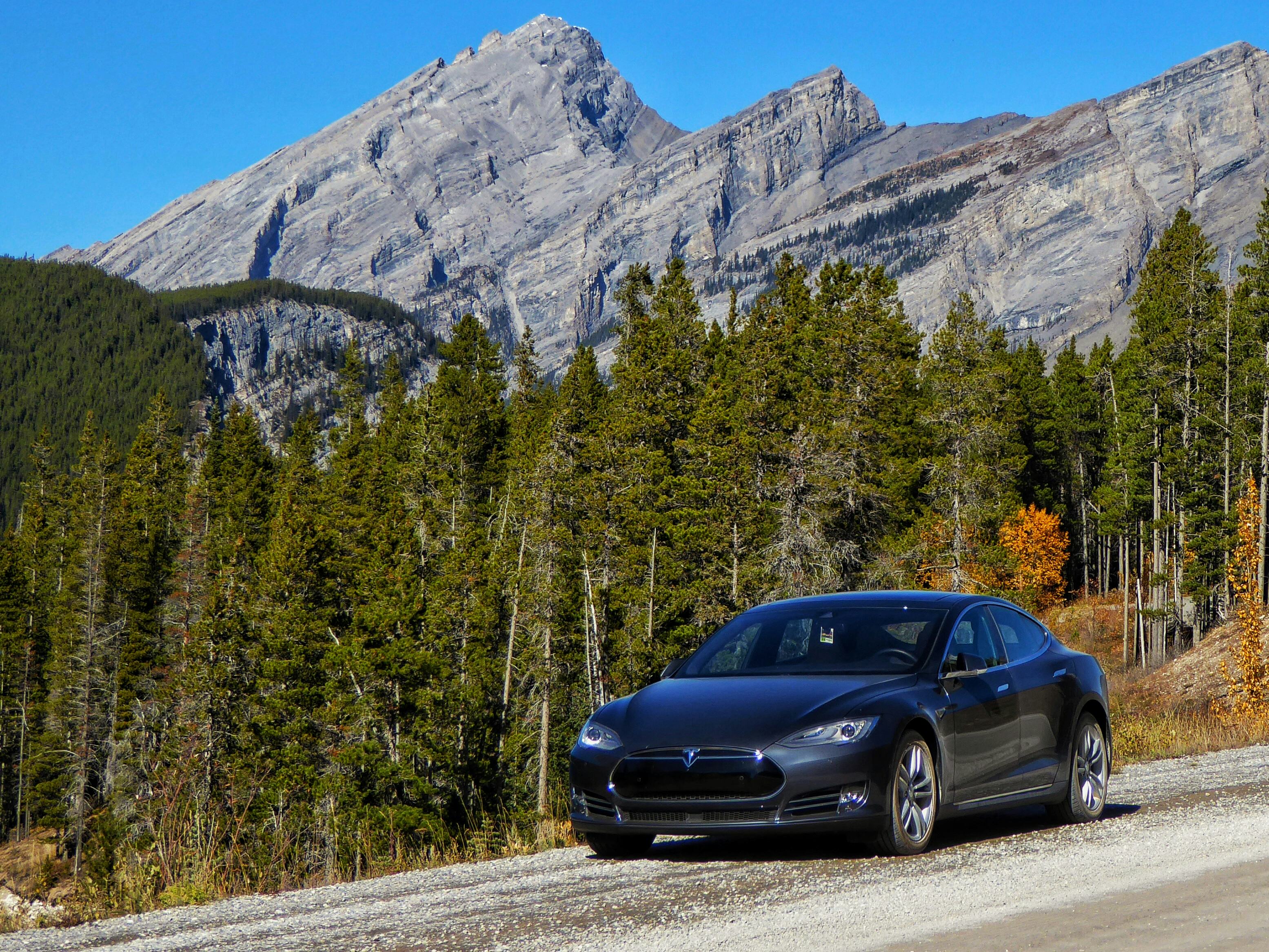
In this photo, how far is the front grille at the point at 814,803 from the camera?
708 cm

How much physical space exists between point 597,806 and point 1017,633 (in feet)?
11.4

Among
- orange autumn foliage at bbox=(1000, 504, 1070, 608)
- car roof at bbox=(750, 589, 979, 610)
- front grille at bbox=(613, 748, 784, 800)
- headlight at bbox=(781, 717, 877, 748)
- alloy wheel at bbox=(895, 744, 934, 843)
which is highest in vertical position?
orange autumn foliage at bbox=(1000, 504, 1070, 608)

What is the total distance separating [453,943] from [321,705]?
1443 inches

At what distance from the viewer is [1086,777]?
9.09m

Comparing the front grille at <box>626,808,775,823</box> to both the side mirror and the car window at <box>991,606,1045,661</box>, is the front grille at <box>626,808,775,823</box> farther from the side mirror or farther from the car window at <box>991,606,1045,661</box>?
the car window at <box>991,606,1045,661</box>

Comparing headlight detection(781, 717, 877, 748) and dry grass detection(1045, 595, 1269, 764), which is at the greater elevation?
headlight detection(781, 717, 877, 748)

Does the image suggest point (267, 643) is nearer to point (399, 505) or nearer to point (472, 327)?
point (399, 505)

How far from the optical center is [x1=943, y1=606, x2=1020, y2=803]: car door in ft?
26.1

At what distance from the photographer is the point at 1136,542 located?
68.6 m

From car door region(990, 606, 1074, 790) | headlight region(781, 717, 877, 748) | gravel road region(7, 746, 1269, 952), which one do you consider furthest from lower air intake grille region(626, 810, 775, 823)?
car door region(990, 606, 1074, 790)

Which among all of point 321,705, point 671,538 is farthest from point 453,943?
point 321,705

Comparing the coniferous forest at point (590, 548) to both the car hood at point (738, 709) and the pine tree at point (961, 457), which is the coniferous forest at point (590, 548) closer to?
the pine tree at point (961, 457)

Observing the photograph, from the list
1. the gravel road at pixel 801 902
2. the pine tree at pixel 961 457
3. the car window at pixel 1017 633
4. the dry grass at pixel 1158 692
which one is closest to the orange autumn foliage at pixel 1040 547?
the dry grass at pixel 1158 692

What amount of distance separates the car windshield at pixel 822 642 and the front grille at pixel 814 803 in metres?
1.06
